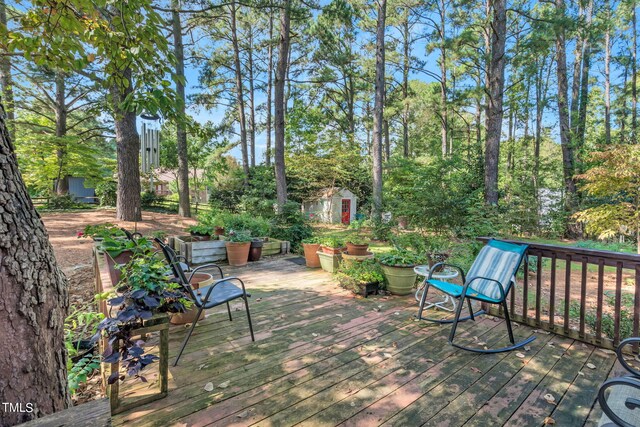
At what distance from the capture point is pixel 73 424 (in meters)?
0.90

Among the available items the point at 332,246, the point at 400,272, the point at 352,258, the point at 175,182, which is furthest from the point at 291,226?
the point at 175,182

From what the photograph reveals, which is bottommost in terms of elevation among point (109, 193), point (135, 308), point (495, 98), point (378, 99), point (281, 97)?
point (135, 308)

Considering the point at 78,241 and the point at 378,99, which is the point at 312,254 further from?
the point at 378,99

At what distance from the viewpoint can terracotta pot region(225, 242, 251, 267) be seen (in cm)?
554

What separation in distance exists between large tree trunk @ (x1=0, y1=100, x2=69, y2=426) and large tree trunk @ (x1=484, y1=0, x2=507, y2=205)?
8183 mm

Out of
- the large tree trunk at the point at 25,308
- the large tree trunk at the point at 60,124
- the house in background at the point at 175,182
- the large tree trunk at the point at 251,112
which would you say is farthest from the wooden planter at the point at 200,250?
the large tree trunk at the point at 251,112

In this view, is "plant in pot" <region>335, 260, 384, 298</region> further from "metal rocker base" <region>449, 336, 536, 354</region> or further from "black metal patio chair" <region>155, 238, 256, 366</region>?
"black metal patio chair" <region>155, 238, 256, 366</region>

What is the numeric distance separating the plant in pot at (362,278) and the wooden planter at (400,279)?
13cm

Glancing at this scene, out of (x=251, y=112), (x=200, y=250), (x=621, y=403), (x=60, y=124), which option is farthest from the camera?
(x=251, y=112)

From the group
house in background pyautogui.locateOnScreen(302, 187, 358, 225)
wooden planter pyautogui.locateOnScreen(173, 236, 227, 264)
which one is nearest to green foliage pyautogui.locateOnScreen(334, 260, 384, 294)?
wooden planter pyautogui.locateOnScreen(173, 236, 227, 264)

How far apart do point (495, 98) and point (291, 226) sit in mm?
5925

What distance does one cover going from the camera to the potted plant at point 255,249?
5848 millimetres

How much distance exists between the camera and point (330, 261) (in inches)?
201

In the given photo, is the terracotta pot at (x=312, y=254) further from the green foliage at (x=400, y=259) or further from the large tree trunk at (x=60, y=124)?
the large tree trunk at (x=60, y=124)
